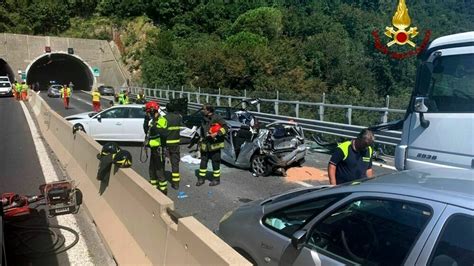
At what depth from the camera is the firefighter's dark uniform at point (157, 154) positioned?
8.24 m

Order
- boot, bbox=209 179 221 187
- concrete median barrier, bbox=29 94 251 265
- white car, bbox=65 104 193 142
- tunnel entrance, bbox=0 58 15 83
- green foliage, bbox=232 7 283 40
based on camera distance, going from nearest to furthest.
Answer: concrete median barrier, bbox=29 94 251 265
boot, bbox=209 179 221 187
white car, bbox=65 104 193 142
tunnel entrance, bbox=0 58 15 83
green foliage, bbox=232 7 283 40

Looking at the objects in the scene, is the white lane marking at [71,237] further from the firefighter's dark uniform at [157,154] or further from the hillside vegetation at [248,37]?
the hillside vegetation at [248,37]

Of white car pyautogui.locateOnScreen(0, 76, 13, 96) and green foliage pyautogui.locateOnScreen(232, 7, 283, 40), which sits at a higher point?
green foliage pyautogui.locateOnScreen(232, 7, 283, 40)

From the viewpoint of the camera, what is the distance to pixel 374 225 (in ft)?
10.6

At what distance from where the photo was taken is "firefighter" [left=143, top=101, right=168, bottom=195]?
8.25 m

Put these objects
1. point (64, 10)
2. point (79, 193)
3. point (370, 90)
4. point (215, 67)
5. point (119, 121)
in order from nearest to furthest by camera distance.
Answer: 1. point (79, 193)
2. point (119, 121)
3. point (215, 67)
4. point (370, 90)
5. point (64, 10)

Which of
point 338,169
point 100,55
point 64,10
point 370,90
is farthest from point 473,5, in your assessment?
point 338,169

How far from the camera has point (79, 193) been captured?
7.33 m

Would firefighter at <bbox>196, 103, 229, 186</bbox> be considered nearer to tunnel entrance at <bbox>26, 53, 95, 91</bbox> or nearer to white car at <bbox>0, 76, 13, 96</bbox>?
white car at <bbox>0, 76, 13, 96</bbox>

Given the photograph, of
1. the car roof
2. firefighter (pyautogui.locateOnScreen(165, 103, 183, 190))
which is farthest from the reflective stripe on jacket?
the car roof

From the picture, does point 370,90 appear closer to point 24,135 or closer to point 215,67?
point 215,67

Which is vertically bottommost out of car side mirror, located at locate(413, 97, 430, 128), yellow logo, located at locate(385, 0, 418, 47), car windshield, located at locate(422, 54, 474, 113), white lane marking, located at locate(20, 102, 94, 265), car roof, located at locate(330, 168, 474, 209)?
white lane marking, located at locate(20, 102, 94, 265)

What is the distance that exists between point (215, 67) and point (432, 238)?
4977cm

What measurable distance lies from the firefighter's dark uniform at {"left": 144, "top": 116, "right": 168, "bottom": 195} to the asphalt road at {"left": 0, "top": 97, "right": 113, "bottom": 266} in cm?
154
